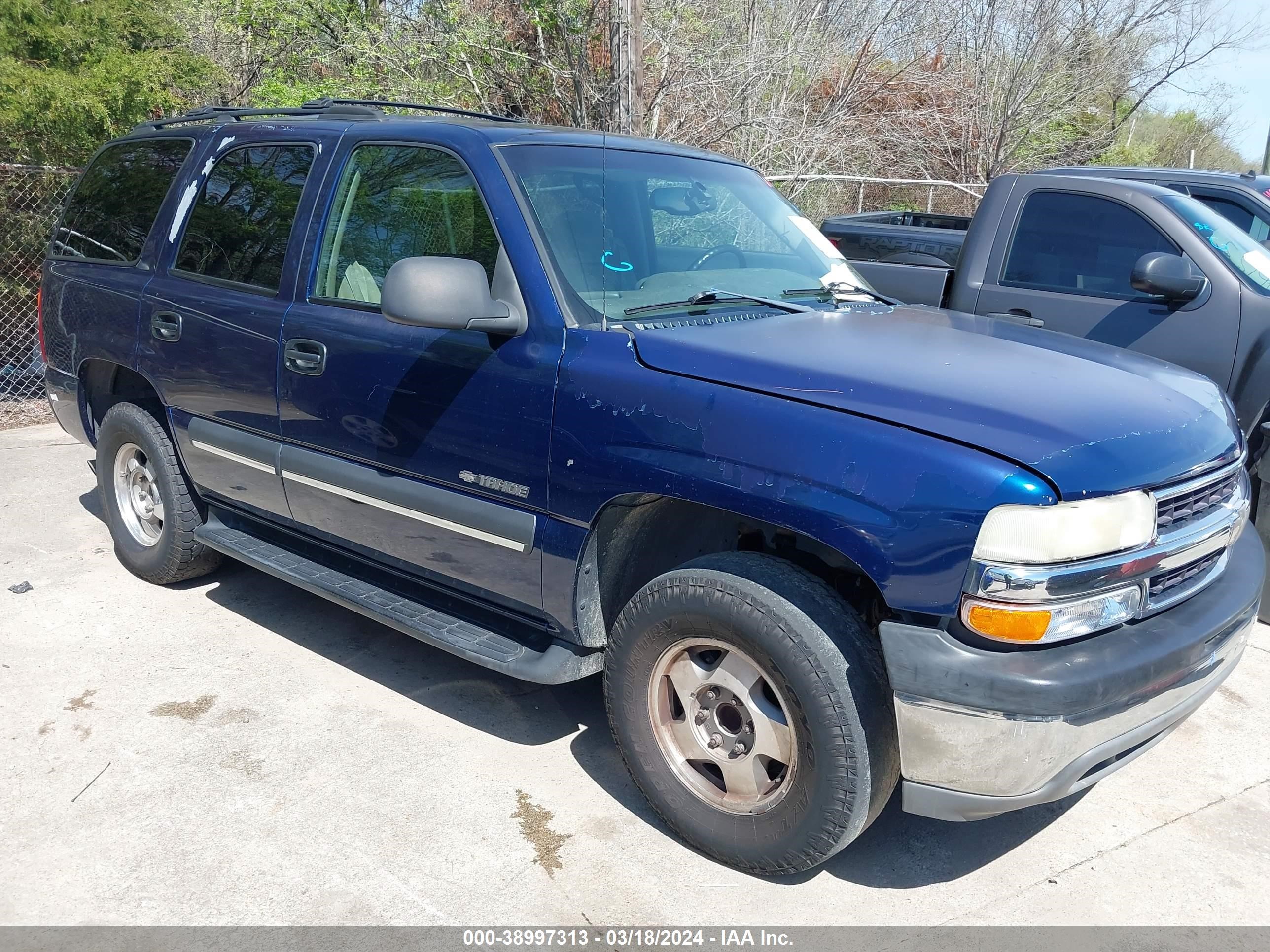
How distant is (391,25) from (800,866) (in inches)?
439

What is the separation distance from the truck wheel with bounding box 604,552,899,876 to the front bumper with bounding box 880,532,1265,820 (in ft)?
0.43

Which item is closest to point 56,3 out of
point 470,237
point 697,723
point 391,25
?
point 391,25

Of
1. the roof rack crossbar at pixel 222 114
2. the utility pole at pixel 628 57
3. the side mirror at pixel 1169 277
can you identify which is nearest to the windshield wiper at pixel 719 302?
the roof rack crossbar at pixel 222 114

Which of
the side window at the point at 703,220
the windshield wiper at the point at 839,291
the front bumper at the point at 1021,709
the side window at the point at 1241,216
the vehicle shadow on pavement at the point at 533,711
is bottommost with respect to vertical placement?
the vehicle shadow on pavement at the point at 533,711

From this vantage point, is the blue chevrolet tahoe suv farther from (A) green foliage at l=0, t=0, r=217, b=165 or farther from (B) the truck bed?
(A) green foliage at l=0, t=0, r=217, b=165

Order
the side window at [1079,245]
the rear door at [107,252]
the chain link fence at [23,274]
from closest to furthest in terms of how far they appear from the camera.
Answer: the rear door at [107,252] → the side window at [1079,245] → the chain link fence at [23,274]

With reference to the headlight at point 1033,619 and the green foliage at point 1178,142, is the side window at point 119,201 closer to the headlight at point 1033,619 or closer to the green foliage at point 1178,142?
the headlight at point 1033,619

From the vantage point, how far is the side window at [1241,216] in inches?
264

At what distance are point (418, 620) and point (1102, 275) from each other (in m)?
4.18

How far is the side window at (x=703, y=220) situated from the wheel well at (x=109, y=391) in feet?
7.92

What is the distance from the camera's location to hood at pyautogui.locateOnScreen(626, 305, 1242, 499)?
99.3 inches

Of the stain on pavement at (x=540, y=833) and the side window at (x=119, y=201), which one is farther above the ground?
the side window at (x=119, y=201)

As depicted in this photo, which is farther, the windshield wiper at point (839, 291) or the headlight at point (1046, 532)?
the windshield wiper at point (839, 291)

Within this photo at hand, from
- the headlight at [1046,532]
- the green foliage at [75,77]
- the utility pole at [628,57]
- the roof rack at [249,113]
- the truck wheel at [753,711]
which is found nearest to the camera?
the headlight at [1046,532]
